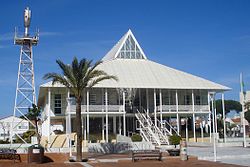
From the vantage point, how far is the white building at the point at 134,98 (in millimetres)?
41219

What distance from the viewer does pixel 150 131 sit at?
38812 millimetres

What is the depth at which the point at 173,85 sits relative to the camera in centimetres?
4288

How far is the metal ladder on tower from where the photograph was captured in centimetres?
3775

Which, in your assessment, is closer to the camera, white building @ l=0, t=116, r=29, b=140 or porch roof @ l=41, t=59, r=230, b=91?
porch roof @ l=41, t=59, r=230, b=91

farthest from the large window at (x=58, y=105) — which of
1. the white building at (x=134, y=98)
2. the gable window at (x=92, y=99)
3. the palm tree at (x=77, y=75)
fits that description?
the palm tree at (x=77, y=75)

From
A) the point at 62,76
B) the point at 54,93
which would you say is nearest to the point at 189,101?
the point at 54,93

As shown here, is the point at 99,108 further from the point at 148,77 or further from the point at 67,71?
the point at 67,71

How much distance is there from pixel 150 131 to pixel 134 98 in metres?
7.12

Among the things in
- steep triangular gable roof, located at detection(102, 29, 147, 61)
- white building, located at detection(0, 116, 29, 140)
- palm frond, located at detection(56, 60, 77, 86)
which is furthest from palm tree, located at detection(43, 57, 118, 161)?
white building, located at detection(0, 116, 29, 140)

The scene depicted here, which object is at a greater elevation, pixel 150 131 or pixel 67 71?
pixel 67 71

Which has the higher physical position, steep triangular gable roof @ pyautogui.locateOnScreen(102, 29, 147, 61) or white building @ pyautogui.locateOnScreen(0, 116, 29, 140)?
steep triangular gable roof @ pyautogui.locateOnScreen(102, 29, 147, 61)

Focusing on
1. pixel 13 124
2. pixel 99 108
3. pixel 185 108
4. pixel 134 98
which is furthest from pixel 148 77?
pixel 13 124

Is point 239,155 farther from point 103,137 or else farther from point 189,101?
point 189,101

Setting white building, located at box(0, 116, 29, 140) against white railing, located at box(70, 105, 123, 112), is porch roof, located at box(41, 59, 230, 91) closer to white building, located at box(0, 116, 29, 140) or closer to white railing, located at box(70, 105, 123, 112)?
white railing, located at box(70, 105, 123, 112)
